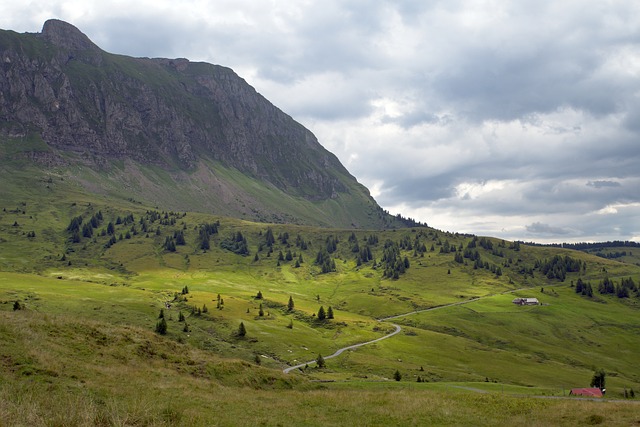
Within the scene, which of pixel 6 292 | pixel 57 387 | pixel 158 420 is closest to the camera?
pixel 158 420

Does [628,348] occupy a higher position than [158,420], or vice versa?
[158,420]

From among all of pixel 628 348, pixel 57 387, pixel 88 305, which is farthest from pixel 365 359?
pixel 628 348

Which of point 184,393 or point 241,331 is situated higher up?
point 184,393

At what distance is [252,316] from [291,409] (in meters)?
121

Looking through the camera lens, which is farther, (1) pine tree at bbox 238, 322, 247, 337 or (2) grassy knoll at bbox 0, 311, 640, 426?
(1) pine tree at bbox 238, 322, 247, 337

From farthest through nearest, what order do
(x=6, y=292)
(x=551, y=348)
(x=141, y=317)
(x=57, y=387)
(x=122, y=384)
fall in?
(x=551, y=348), (x=6, y=292), (x=141, y=317), (x=122, y=384), (x=57, y=387)

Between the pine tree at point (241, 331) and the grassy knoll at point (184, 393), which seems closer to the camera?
the grassy knoll at point (184, 393)

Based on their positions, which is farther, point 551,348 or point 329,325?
point 551,348

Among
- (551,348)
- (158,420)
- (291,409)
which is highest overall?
(158,420)

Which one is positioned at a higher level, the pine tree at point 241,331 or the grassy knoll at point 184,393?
the grassy knoll at point 184,393

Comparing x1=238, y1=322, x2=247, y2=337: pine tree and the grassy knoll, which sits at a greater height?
the grassy knoll

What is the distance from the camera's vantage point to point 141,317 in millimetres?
114250

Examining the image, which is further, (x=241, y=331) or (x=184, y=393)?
(x=241, y=331)

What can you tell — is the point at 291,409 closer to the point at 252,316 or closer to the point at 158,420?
the point at 158,420
